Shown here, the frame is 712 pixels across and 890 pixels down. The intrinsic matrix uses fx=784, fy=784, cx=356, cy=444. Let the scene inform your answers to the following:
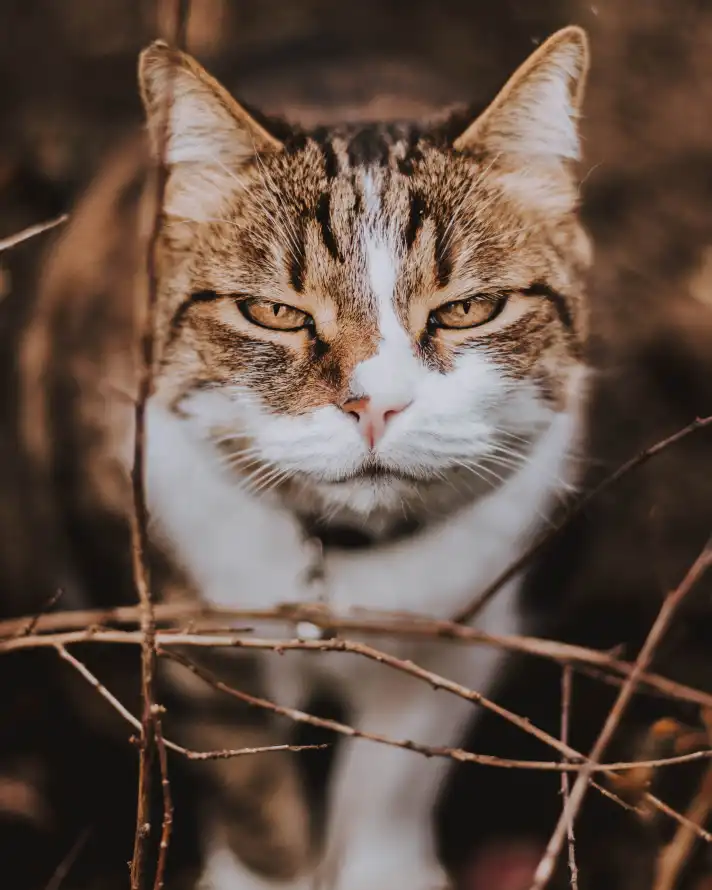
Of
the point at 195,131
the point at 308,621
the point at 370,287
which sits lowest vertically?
the point at 308,621

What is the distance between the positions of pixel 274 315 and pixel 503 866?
0.63 metres

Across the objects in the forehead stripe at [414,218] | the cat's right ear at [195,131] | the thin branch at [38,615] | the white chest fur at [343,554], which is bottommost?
the thin branch at [38,615]

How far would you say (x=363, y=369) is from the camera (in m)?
0.71

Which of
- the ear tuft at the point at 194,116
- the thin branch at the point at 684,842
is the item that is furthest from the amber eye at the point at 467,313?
the thin branch at the point at 684,842

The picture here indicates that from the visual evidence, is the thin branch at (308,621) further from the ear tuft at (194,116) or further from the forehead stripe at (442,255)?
the ear tuft at (194,116)

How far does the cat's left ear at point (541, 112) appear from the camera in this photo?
2.37 ft

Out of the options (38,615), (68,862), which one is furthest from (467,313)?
(68,862)

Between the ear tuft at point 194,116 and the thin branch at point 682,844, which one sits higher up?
the ear tuft at point 194,116

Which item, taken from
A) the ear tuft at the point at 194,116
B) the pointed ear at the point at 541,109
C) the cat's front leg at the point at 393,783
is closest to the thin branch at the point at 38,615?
the cat's front leg at the point at 393,783

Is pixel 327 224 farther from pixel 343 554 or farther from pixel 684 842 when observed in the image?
pixel 684 842

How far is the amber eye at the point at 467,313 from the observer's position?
76cm

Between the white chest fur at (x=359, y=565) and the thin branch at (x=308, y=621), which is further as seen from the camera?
the white chest fur at (x=359, y=565)

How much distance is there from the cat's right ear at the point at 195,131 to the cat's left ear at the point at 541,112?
0.21m

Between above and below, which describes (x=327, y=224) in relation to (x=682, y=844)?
above
